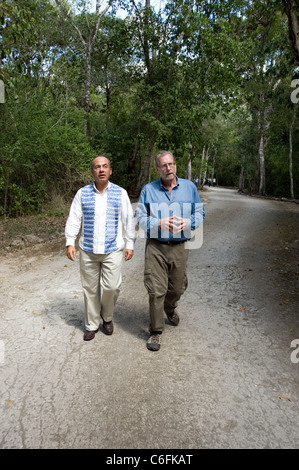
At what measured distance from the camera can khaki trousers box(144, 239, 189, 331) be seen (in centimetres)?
366

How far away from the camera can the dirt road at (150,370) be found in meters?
2.51

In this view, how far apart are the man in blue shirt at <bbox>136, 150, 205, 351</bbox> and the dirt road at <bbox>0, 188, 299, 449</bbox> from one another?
54 cm

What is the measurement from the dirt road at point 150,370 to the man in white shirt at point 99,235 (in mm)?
516

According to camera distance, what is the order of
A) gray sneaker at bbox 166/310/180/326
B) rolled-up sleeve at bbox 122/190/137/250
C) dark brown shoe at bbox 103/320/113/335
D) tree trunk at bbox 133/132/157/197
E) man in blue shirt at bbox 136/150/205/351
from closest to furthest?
1. man in blue shirt at bbox 136/150/205/351
2. rolled-up sleeve at bbox 122/190/137/250
3. dark brown shoe at bbox 103/320/113/335
4. gray sneaker at bbox 166/310/180/326
5. tree trunk at bbox 133/132/157/197

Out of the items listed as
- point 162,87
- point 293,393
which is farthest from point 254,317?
point 162,87

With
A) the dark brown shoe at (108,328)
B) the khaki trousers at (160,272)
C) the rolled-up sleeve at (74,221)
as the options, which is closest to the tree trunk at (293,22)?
the khaki trousers at (160,272)

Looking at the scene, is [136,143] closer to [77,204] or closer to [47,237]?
[47,237]

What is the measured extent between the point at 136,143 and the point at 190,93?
4632 millimetres

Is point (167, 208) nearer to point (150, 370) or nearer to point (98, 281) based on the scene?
point (98, 281)

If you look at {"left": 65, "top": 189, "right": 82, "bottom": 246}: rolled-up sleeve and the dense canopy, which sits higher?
the dense canopy

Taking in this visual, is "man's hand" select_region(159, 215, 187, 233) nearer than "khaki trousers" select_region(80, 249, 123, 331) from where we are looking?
Yes

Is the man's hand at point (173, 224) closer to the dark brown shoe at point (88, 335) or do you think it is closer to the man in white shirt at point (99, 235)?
the man in white shirt at point (99, 235)

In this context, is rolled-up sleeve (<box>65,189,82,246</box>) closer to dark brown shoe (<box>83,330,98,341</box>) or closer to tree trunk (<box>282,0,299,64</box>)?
dark brown shoe (<box>83,330,98,341</box>)

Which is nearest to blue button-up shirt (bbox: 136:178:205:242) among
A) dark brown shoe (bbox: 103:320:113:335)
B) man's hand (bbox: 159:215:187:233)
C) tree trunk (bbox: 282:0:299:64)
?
man's hand (bbox: 159:215:187:233)
